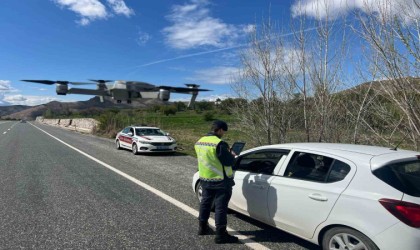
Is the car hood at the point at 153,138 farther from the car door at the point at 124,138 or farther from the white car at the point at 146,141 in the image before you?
the car door at the point at 124,138

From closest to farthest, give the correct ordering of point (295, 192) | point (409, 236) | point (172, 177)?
1. point (409, 236)
2. point (295, 192)
3. point (172, 177)

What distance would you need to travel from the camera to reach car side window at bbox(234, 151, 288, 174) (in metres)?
5.00

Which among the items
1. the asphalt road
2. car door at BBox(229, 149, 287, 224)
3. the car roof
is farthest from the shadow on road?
the car roof

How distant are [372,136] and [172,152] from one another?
10493mm

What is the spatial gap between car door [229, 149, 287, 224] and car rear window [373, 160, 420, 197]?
4.76 feet

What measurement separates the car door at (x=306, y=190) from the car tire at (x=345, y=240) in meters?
0.18

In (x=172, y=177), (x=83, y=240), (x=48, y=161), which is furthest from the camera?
(x=48, y=161)

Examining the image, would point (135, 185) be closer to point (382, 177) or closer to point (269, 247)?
point (269, 247)

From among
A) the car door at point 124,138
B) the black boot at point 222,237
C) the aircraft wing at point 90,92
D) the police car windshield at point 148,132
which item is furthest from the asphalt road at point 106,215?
the car door at point 124,138

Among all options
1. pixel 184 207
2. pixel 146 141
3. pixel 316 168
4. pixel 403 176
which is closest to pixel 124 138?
pixel 146 141

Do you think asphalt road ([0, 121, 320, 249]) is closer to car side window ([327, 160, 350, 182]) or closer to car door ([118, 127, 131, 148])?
car side window ([327, 160, 350, 182])

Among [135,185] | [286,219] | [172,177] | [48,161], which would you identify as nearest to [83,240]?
[286,219]

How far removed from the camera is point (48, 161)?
1273 centimetres

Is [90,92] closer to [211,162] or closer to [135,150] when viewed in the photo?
[135,150]
